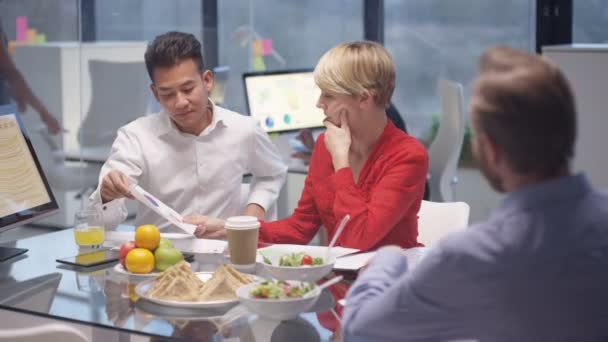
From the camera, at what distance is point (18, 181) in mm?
2725

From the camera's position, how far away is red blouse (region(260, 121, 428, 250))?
2479mm

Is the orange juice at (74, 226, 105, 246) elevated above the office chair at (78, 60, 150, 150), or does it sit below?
below

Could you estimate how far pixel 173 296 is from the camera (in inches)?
79.3

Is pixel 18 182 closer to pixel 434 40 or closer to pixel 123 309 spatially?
pixel 123 309

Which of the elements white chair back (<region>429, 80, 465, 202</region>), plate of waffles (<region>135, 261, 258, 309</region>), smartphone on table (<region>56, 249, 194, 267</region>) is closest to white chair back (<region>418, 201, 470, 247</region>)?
smartphone on table (<region>56, 249, 194, 267</region>)

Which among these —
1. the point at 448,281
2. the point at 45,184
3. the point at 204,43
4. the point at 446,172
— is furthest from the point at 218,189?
the point at 204,43

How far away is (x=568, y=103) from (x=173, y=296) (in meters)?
1.01

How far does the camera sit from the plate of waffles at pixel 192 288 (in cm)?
198

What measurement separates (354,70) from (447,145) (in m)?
2.77

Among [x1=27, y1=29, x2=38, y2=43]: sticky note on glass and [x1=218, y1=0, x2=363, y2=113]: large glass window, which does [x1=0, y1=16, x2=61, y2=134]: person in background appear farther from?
[x1=218, y1=0, x2=363, y2=113]: large glass window

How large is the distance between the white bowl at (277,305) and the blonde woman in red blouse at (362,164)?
0.62 meters

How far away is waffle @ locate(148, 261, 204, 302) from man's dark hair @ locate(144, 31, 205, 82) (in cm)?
94

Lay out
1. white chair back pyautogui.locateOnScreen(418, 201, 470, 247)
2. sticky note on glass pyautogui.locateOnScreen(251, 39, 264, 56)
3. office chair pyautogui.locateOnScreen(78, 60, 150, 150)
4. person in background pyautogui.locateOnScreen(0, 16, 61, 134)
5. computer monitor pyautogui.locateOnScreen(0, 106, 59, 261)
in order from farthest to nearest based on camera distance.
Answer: sticky note on glass pyautogui.locateOnScreen(251, 39, 264, 56)
office chair pyautogui.locateOnScreen(78, 60, 150, 150)
person in background pyautogui.locateOnScreen(0, 16, 61, 134)
white chair back pyautogui.locateOnScreen(418, 201, 470, 247)
computer monitor pyautogui.locateOnScreen(0, 106, 59, 261)

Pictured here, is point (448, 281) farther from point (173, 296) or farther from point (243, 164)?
point (243, 164)
